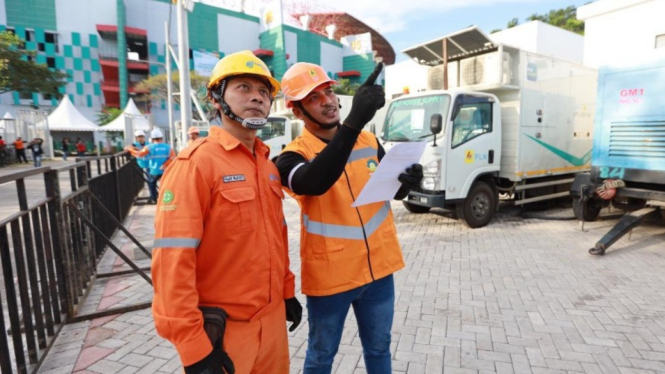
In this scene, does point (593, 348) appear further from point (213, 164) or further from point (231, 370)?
point (213, 164)

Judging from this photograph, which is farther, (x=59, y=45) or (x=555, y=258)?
(x=59, y=45)

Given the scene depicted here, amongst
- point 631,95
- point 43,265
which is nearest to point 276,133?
point 631,95

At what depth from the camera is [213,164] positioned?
5.00 ft

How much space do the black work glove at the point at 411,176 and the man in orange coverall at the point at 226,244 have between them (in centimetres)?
69

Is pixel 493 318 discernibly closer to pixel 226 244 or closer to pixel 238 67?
pixel 226 244

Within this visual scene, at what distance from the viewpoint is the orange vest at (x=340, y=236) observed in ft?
6.34

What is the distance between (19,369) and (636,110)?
25.9 ft

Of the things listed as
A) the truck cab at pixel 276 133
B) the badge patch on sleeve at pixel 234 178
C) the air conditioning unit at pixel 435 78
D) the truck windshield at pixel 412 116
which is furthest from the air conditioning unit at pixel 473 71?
the truck cab at pixel 276 133

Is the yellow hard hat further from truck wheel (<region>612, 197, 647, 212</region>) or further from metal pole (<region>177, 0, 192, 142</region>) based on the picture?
metal pole (<region>177, 0, 192, 142</region>)

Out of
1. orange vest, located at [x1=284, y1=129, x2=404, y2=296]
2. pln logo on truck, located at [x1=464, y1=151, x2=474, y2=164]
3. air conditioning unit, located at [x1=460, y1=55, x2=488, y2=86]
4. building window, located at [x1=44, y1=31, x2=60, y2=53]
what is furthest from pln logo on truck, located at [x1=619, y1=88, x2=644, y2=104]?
building window, located at [x1=44, y1=31, x2=60, y2=53]

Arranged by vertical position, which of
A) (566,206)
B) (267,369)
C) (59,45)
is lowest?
(566,206)

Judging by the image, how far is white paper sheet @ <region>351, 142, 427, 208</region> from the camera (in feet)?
6.11

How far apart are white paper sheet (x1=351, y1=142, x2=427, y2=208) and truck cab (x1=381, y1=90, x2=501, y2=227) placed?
4.37 metres

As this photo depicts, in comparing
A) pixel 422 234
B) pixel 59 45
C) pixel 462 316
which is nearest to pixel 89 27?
pixel 59 45
